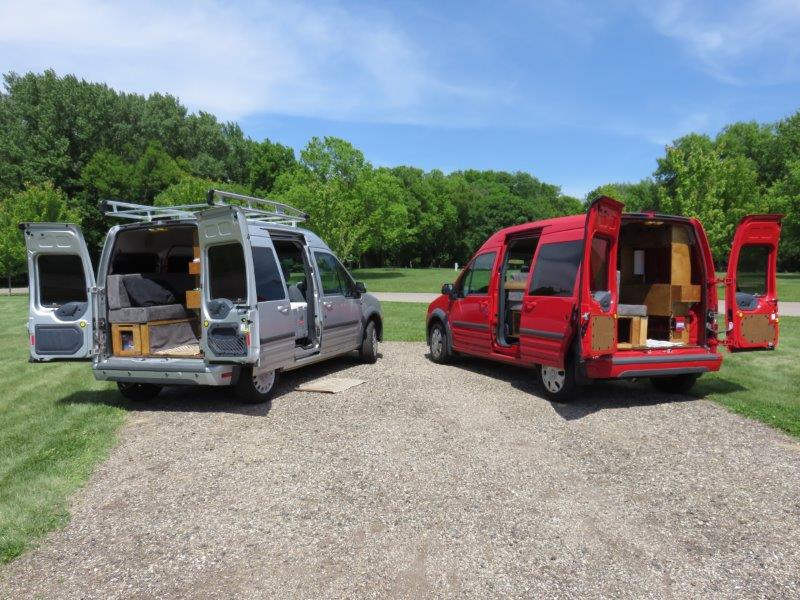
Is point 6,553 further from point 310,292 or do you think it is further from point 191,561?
point 310,292

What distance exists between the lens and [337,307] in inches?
338

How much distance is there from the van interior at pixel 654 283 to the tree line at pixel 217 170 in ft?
89.9

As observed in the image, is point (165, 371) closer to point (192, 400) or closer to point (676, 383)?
point (192, 400)

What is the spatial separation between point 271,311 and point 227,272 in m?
0.69

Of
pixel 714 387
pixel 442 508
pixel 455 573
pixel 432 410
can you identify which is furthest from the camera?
pixel 714 387

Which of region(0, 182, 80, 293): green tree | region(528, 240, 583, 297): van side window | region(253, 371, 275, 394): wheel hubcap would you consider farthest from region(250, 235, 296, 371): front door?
region(0, 182, 80, 293): green tree

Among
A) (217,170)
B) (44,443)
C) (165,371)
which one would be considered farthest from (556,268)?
(217,170)

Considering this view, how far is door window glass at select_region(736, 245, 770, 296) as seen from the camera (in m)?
6.82

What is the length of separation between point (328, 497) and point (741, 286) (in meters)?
5.73

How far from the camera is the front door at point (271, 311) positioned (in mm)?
6496

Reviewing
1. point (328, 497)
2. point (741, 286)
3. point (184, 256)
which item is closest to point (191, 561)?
point (328, 497)

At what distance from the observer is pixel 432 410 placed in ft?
21.6

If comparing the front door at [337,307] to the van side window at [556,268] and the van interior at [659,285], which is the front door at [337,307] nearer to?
the van side window at [556,268]

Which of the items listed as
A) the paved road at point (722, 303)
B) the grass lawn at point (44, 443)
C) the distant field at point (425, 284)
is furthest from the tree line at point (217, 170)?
the grass lawn at point (44, 443)
